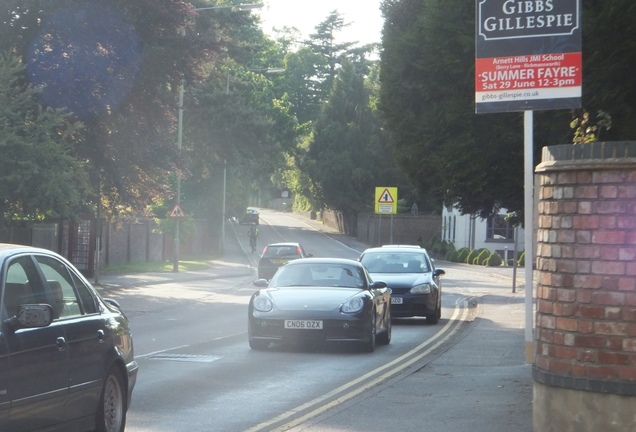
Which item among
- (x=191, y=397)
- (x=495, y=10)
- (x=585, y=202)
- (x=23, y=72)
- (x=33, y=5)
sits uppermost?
(x=33, y=5)

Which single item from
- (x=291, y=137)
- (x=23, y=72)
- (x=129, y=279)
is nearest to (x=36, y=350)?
(x=23, y=72)

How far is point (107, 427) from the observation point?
27.8 feet

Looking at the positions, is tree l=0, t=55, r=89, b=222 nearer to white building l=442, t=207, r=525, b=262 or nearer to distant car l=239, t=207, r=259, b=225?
white building l=442, t=207, r=525, b=262

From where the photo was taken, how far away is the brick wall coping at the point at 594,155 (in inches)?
308

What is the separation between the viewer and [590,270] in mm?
7922

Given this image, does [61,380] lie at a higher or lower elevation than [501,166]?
lower

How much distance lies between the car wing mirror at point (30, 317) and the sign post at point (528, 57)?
19.5 feet

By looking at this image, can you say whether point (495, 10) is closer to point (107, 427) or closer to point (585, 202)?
point (585, 202)

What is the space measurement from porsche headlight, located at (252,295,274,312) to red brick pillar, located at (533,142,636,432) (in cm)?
817

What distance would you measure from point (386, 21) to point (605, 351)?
18.2 m

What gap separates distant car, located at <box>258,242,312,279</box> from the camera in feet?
130

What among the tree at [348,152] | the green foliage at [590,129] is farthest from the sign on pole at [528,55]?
the tree at [348,152]

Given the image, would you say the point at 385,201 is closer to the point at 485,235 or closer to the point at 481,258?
the point at 481,258

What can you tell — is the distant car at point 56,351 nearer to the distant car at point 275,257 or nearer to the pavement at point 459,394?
the pavement at point 459,394
